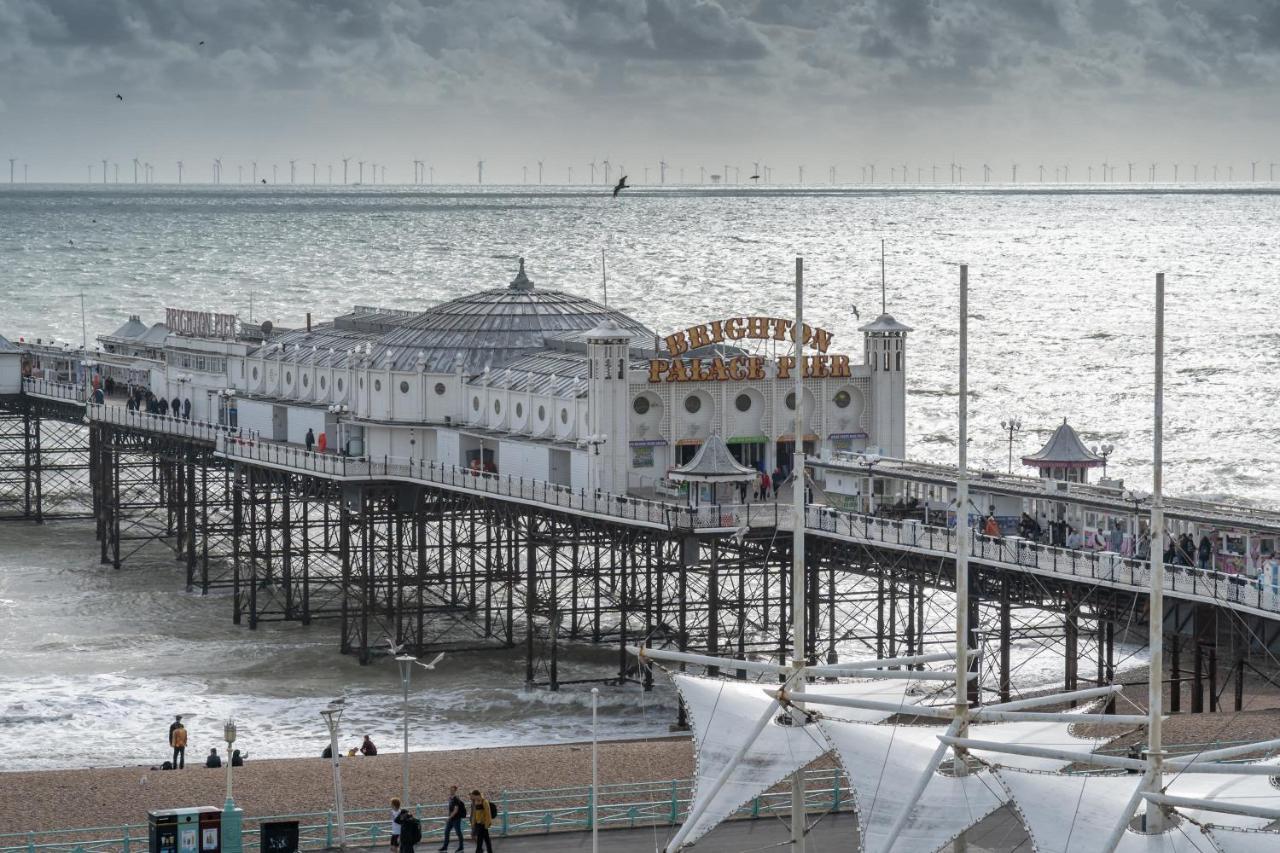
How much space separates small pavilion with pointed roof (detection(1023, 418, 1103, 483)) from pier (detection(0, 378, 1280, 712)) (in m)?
2.69

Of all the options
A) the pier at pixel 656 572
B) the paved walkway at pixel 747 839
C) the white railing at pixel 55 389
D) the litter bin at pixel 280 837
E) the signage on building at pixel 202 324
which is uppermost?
the signage on building at pixel 202 324

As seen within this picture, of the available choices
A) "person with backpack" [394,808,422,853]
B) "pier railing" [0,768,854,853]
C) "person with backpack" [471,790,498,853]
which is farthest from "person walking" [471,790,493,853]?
"pier railing" [0,768,854,853]

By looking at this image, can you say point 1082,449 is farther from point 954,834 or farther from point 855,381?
point 954,834

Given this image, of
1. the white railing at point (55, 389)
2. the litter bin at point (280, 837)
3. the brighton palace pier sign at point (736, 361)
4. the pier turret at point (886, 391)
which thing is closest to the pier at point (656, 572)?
the white railing at point (55, 389)

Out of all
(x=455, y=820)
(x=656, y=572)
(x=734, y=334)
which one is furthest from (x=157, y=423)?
(x=455, y=820)

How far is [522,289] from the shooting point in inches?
3337

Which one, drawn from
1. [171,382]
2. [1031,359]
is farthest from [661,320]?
[171,382]

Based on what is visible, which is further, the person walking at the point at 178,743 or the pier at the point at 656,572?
the pier at the point at 656,572

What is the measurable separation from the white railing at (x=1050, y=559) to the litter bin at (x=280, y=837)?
62.1 ft

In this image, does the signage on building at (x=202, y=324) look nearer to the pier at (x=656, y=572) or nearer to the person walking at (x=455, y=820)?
the pier at (x=656, y=572)

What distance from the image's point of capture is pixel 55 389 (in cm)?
10450

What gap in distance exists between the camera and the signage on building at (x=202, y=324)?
96.2m

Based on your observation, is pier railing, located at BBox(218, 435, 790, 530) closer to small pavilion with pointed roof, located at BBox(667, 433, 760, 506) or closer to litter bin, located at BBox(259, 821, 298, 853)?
small pavilion with pointed roof, located at BBox(667, 433, 760, 506)

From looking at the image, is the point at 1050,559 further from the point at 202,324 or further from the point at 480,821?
the point at 202,324
